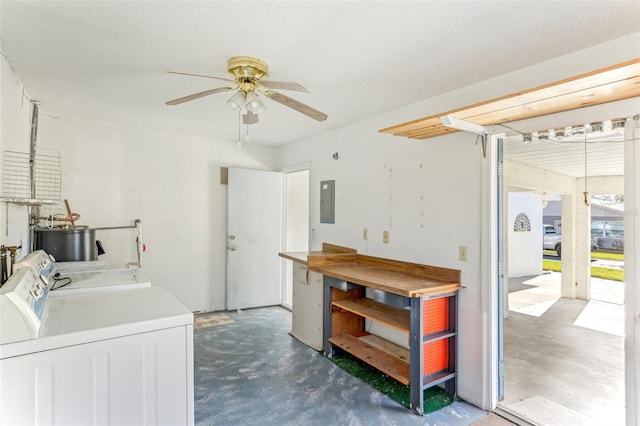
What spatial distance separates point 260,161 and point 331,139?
4.61 feet

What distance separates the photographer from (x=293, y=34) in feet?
6.03

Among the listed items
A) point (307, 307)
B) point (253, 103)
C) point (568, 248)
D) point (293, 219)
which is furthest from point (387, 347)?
point (568, 248)

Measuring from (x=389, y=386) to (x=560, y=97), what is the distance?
7.57 ft

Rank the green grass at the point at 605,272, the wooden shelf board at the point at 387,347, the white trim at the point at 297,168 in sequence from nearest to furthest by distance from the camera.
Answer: the wooden shelf board at the point at 387,347, the white trim at the point at 297,168, the green grass at the point at 605,272

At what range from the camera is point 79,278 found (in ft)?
7.52

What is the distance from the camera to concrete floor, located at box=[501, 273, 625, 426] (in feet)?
8.04

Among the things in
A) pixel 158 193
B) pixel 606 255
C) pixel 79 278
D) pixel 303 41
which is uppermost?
pixel 303 41

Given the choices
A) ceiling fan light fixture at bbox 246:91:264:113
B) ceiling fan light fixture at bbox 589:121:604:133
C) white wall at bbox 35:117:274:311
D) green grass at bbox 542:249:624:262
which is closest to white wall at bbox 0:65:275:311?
white wall at bbox 35:117:274:311

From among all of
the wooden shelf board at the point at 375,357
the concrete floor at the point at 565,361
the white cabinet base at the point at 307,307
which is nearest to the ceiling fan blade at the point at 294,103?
the white cabinet base at the point at 307,307

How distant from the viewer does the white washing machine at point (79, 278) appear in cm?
194

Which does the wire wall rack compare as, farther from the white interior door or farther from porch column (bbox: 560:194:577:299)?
porch column (bbox: 560:194:577:299)

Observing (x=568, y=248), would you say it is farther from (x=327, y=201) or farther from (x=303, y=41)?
(x=303, y=41)

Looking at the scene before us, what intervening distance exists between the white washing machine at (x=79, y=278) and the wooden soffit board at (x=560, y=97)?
2142 mm

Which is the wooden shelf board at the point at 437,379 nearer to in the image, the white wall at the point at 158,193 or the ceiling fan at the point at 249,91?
the ceiling fan at the point at 249,91
